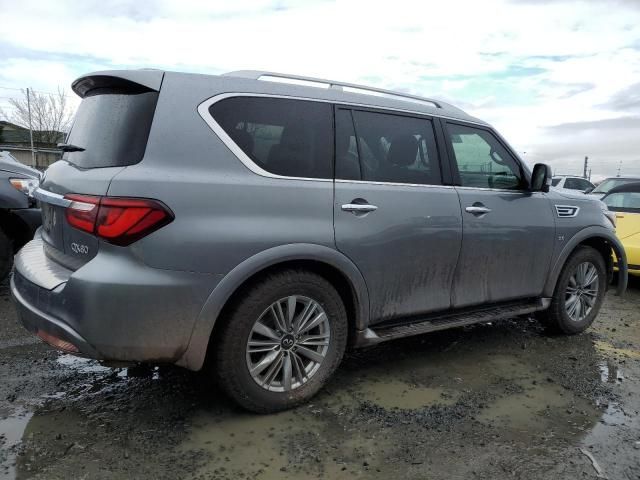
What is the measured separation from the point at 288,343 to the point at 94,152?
1495 mm

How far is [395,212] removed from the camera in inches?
131

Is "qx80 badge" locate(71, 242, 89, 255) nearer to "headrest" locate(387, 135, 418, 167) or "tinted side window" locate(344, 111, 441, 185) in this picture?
"tinted side window" locate(344, 111, 441, 185)

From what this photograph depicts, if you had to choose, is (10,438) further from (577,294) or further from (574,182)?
(574,182)

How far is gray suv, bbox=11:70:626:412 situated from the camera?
2.58 meters

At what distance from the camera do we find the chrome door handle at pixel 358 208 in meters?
3.15

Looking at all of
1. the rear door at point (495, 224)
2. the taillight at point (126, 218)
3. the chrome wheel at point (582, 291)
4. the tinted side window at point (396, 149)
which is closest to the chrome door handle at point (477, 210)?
the rear door at point (495, 224)

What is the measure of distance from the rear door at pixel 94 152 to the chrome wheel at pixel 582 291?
3732mm

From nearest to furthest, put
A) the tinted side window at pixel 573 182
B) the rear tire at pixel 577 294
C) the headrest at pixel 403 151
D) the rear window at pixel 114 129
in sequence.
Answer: the rear window at pixel 114 129
the headrest at pixel 403 151
the rear tire at pixel 577 294
the tinted side window at pixel 573 182

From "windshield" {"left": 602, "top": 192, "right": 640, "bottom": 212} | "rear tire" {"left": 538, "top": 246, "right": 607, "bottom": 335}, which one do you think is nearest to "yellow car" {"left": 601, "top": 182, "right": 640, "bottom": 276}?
"windshield" {"left": 602, "top": 192, "right": 640, "bottom": 212}

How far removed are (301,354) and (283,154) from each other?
3.83 feet

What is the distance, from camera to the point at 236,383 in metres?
2.88

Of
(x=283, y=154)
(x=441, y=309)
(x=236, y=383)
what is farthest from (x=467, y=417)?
(x=283, y=154)

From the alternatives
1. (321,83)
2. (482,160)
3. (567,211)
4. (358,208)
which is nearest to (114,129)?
(321,83)

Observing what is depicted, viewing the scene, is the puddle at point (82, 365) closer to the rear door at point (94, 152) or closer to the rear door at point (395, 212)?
the rear door at point (94, 152)
